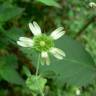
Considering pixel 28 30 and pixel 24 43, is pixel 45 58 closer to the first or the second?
pixel 24 43

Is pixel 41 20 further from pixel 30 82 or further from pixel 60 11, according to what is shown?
pixel 30 82

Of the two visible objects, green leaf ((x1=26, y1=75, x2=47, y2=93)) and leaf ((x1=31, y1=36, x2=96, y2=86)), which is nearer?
green leaf ((x1=26, y1=75, x2=47, y2=93))

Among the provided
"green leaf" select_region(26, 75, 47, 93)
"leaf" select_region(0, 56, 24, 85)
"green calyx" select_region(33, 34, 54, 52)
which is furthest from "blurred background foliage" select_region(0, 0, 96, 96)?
"green leaf" select_region(26, 75, 47, 93)

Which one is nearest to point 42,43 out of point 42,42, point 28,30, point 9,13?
point 42,42

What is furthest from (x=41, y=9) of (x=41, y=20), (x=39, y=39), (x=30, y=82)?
(x=30, y=82)

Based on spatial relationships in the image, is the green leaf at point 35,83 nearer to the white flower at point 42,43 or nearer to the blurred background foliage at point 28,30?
the white flower at point 42,43

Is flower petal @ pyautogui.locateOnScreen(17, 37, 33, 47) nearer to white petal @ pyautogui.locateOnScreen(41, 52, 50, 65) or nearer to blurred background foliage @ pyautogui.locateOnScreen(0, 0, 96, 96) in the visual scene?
white petal @ pyautogui.locateOnScreen(41, 52, 50, 65)
